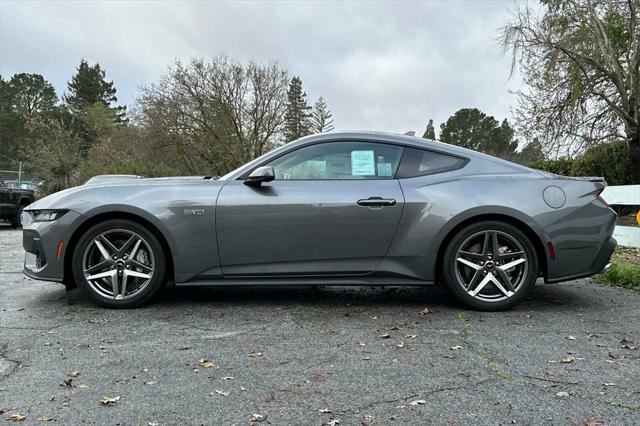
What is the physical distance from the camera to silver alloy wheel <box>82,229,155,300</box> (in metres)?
4.35

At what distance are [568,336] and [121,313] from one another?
11.0ft

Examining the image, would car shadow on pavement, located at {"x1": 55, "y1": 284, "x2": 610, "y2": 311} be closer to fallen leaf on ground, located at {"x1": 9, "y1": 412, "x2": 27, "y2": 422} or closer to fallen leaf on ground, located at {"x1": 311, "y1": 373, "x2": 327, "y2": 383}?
fallen leaf on ground, located at {"x1": 311, "y1": 373, "x2": 327, "y2": 383}

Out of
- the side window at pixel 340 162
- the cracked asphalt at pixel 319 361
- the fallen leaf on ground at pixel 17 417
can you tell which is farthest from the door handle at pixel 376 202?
the fallen leaf on ground at pixel 17 417

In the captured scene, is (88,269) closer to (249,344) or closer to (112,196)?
(112,196)

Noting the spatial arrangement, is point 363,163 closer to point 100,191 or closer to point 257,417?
point 100,191

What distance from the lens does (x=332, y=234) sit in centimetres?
428

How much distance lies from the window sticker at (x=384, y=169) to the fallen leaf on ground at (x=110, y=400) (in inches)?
105

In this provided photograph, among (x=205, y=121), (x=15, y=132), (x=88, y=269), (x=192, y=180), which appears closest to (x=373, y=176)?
(x=192, y=180)

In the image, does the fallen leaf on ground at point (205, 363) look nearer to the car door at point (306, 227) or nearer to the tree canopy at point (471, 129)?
the car door at point (306, 227)

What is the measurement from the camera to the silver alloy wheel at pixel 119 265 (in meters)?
4.35

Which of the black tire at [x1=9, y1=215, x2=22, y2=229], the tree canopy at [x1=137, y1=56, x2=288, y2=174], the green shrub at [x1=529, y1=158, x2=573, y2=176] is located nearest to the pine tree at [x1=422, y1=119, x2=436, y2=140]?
the tree canopy at [x1=137, y1=56, x2=288, y2=174]

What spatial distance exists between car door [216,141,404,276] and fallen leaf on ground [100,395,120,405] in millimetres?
1759

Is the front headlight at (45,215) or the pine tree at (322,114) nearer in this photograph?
the front headlight at (45,215)

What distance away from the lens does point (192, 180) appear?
457cm
